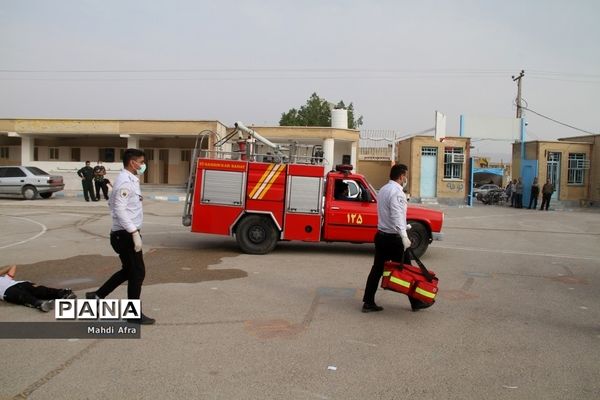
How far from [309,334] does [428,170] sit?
24774mm

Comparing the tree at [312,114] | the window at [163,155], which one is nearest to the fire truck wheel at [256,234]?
the window at [163,155]

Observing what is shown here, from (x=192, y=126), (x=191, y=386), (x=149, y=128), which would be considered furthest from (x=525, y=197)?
(x=191, y=386)

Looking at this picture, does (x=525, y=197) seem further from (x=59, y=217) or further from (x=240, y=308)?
(x=240, y=308)

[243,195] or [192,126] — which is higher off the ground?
[192,126]

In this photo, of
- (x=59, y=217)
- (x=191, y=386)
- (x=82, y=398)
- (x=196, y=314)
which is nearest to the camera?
(x=82, y=398)

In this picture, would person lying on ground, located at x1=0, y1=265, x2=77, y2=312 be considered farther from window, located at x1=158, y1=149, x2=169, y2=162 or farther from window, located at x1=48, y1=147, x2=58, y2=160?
window, located at x1=48, y1=147, x2=58, y2=160

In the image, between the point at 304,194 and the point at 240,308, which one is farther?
the point at 304,194

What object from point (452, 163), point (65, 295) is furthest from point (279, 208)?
point (452, 163)

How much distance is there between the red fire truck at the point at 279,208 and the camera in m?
10.1

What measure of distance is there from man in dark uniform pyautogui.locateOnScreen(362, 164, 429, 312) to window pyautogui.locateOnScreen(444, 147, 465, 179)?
2371 centimetres

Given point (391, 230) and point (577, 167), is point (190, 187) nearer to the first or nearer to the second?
point (391, 230)

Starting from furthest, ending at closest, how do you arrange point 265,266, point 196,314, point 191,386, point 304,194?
1. point 304,194
2. point 265,266
3. point 196,314
4. point 191,386

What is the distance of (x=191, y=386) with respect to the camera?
395 centimetres

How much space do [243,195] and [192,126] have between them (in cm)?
1943
